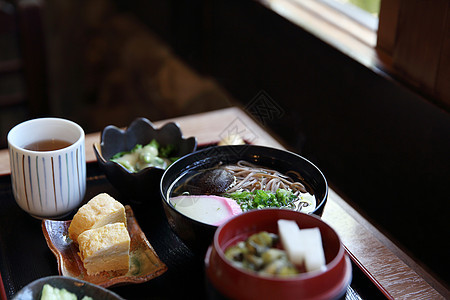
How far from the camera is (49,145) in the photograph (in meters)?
1.41

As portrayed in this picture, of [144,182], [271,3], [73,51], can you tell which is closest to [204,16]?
[271,3]

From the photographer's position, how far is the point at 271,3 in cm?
252

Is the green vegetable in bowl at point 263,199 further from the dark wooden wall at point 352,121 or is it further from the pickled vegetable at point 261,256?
the dark wooden wall at point 352,121

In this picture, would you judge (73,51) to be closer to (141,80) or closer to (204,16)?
(141,80)

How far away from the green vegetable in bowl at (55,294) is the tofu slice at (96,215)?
0.23 meters

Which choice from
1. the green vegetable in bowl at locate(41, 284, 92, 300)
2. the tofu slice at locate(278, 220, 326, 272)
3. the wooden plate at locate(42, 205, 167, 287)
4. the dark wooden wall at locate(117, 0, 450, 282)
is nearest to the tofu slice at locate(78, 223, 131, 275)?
the wooden plate at locate(42, 205, 167, 287)

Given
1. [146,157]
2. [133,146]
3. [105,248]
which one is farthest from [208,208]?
[133,146]

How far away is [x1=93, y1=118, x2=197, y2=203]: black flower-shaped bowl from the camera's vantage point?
135 centimetres

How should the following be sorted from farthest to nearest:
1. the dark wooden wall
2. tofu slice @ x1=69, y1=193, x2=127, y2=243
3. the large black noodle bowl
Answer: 1. the dark wooden wall
2. tofu slice @ x1=69, y1=193, x2=127, y2=243
3. the large black noodle bowl

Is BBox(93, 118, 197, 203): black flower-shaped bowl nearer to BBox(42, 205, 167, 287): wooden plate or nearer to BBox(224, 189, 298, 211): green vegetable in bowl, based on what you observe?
BBox(42, 205, 167, 287): wooden plate

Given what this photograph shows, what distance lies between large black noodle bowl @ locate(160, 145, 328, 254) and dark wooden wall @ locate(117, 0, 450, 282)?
0.57 m

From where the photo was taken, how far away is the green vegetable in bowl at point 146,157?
1.46 metres

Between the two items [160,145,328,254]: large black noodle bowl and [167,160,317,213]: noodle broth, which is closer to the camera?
[160,145,328,254]: large black noodle bowl

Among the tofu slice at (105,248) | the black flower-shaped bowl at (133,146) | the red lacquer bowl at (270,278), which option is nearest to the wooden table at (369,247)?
the black flower-shaped bowl at (133,146)
